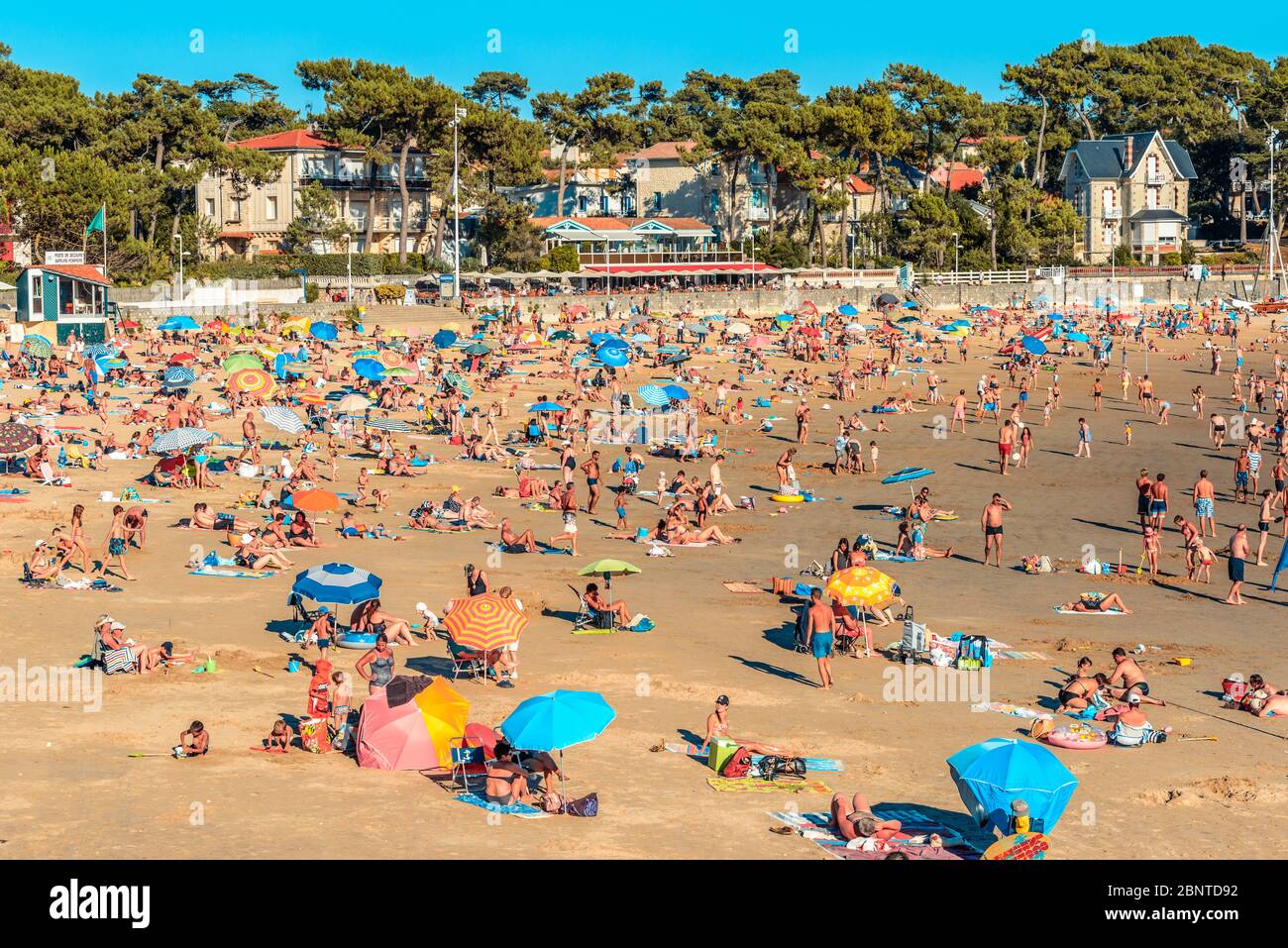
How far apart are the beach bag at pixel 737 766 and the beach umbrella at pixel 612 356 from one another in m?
23.0

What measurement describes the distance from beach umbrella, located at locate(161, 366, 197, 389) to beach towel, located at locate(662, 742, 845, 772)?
888 inches

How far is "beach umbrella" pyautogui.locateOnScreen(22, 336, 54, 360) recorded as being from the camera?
124ft

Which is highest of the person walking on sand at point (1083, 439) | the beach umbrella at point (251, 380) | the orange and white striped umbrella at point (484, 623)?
the beach umbrella at point (251, 380)

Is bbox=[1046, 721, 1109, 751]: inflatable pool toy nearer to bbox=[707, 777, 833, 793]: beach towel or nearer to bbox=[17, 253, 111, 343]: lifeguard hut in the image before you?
bbox=[707, 777, 833, 793]: beach towel

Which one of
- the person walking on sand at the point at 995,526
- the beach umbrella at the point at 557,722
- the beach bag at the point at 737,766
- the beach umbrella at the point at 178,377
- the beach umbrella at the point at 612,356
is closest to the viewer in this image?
the beach umbrella at the point at 557,722

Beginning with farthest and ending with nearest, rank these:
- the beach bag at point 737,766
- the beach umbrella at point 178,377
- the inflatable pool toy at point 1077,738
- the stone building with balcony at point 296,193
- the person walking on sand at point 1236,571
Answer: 1. the stone building with balcony at point 296,193
2. the beach umbrella at point 178,377
3. the person walking on sand at point 1236,571
4. the inflatable pool toy at point 1077,738
5. the beach bag at point 737,766

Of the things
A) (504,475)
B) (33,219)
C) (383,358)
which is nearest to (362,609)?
(504,475)

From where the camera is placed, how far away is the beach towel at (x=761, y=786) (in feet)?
38.5

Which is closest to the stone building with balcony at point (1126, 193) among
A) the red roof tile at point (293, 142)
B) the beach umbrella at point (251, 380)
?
the red roof tile at point (293, 142)

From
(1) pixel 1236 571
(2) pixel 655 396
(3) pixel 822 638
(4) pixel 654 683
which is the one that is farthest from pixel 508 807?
(2) pixel 655 396

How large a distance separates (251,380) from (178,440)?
5.85 m

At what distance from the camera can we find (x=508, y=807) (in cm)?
1113

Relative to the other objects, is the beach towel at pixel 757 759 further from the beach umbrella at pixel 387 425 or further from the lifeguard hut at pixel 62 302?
the lifeguard hut at pixel 62 302

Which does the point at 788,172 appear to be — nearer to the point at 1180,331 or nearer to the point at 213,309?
the point at 1180,331
